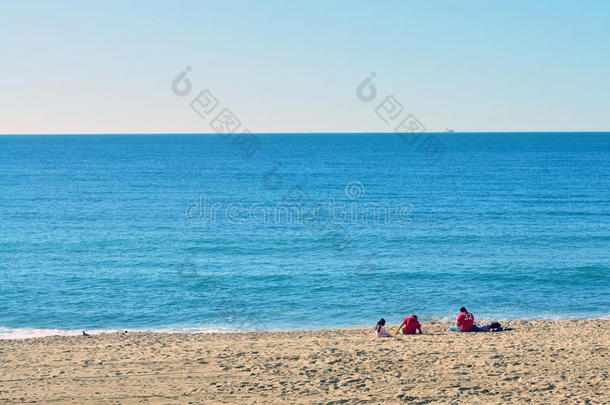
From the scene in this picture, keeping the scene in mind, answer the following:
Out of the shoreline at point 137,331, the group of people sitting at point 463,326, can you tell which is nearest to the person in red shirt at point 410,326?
the group of people sitting at point 463,326

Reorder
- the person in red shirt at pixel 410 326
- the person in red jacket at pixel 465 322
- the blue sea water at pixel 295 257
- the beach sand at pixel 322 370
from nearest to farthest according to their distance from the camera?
the beach sand at pixel 322 370 → the person in red shirt at pixel 410 326 → the person in red jacket at pixel 465 322 → the blue sea water at pixel 295 257

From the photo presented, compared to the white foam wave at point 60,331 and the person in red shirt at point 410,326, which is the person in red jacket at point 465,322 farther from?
the white foam wave at point 60,331

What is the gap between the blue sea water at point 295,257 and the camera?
82.7 feet

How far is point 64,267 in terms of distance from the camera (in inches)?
1273

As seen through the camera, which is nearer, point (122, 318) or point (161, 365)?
point (161, 365)

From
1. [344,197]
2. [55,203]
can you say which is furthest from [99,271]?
[344,197]

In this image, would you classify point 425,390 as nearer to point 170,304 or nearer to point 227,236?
point 170,304

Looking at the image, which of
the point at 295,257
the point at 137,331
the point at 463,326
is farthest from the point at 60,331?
the point at 463,326

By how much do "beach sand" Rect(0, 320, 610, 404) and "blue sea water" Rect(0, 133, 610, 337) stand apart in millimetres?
5796

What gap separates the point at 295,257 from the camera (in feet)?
115

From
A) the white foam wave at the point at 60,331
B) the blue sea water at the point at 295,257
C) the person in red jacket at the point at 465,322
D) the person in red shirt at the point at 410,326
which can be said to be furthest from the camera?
the blue sea water at the point at 295,257

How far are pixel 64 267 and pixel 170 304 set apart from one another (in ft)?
31.9

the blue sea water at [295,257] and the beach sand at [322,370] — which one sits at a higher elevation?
the blue sea water at [295,257]

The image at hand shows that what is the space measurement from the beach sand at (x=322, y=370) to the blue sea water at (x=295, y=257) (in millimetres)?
5796
